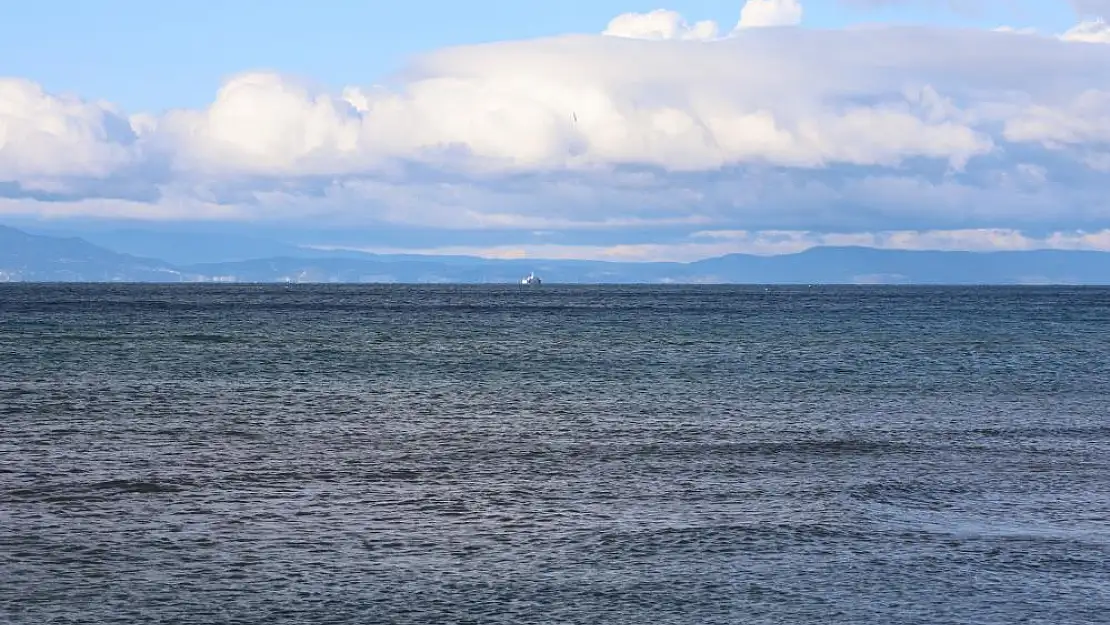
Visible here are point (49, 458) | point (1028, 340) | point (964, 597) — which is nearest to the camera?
point (964, 597)

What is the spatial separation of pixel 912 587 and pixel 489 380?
4342 cm

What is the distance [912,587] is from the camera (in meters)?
24.4

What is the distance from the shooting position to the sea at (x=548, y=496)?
23.5 meters

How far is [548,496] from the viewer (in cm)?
3256

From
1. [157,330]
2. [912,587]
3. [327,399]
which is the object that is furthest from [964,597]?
[157,330]

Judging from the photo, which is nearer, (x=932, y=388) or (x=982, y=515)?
(x=982, y=515)

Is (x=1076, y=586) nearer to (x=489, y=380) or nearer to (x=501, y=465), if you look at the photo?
(x=501, y=465)

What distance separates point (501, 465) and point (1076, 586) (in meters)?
17.4

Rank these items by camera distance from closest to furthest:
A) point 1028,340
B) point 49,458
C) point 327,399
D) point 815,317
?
point 49,458
point 327,399
point 1028,340
point 815,317

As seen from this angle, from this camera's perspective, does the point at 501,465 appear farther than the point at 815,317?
No

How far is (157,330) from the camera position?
11412cm

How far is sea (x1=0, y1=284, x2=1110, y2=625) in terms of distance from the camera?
23.5 metres

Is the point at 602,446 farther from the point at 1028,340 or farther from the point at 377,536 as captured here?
the point at 1028,340

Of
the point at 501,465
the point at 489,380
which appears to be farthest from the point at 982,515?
the point at 489,380
